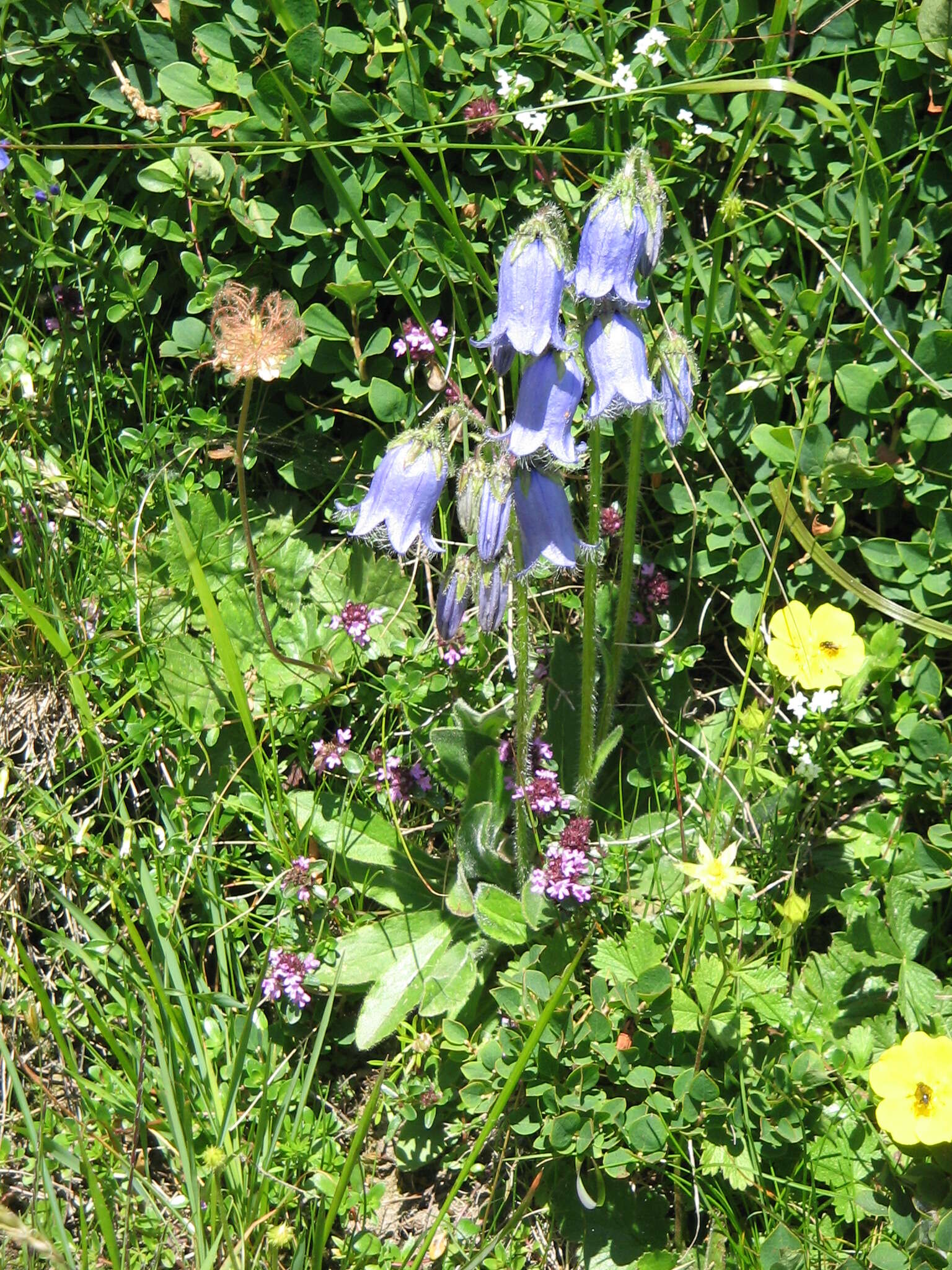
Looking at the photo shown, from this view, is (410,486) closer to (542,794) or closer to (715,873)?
(542,794)

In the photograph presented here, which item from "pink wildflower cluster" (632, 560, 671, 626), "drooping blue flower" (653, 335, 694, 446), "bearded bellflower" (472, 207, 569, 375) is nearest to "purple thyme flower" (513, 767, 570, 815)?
"pink wildflower cluster" (632, 560, 671, 626)

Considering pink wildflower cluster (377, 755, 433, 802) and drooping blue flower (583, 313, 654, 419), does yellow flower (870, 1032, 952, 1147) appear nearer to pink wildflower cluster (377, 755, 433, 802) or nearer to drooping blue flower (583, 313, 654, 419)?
pink wildflower cluster (377, 755, 433, 802)

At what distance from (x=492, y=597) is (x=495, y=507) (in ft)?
0.90

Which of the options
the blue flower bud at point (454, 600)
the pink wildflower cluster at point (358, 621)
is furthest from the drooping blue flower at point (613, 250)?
the pink wildflower cluster at point (358, 621)

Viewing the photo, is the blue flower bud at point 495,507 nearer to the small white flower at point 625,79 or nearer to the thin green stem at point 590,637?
the thin green stem at point 590,637

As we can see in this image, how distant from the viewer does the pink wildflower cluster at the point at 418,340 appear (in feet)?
10.5

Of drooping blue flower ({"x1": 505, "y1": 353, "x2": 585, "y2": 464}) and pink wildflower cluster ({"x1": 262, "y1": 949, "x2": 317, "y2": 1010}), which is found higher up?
drooping blue flower ({"x1": 505, "y1": 353, "x2": 585, "y2": 464})

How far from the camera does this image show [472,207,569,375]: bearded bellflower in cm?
227

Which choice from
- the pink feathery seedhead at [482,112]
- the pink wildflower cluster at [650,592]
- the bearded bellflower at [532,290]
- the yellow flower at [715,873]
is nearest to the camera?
the bearded bellflower at [532,290]

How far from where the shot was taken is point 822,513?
3121 millimetres

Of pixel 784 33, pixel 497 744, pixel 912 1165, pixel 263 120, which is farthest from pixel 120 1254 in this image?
pixel 784 33

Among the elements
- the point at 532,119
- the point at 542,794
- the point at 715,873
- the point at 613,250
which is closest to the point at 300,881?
the point at 542,794

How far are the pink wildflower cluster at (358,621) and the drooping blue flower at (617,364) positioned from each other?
1.08 meters

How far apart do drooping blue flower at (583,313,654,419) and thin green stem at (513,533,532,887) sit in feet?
1.19
